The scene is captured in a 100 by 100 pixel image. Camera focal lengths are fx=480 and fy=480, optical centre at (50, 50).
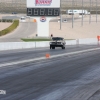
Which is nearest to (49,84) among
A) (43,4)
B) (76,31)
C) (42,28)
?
(43,4)

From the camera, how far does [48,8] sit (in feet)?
267

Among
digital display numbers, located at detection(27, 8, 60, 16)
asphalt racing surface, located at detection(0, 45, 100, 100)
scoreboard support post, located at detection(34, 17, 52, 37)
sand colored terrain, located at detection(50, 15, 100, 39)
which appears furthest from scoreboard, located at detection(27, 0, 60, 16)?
asphalt racing surface, located at detection(0, 45, 100, 100)

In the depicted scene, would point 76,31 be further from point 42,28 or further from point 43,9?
point 43,9

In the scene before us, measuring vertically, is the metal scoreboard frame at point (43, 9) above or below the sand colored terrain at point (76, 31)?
above

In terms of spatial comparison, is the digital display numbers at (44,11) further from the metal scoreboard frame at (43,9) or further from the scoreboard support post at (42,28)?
the scoreboard support post at (42,28)

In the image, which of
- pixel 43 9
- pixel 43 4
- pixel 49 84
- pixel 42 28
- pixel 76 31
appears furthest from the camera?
pixel 76 31

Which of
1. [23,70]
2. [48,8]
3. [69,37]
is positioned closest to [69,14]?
[69,37]

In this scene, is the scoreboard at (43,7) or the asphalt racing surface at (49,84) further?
the scoreboard at (43,7)

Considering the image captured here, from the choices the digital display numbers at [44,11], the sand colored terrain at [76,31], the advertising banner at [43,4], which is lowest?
the sand colored terrain at [76,31]

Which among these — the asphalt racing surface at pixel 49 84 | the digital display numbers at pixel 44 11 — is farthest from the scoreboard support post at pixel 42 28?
the asphalt racing surface at pixel 49 84

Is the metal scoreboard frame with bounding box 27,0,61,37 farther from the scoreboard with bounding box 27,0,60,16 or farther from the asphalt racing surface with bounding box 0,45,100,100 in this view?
the asphalt racing surface with bounding box 0,45,100,100

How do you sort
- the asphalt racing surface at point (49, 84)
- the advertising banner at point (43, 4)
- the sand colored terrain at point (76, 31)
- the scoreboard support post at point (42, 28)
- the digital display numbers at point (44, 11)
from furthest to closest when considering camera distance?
the sand colored terrain at point (76, 31) < the scoreboard support post at point (42, 28) < the digital display numbers at point (44, 11) < the advertising banner at point (43, 4) < the asphalt racing surface at point (49, 84)

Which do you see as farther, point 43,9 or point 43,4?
point 43,9

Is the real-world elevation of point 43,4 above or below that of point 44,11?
above
